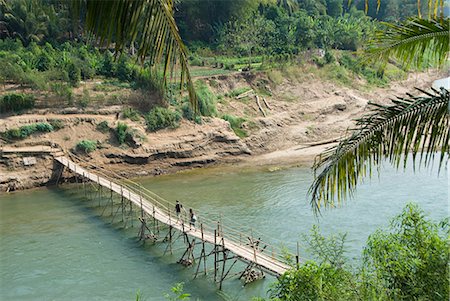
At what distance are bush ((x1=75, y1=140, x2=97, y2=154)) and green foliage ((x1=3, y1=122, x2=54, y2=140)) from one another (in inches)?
85.7

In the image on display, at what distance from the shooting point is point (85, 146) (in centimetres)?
3353

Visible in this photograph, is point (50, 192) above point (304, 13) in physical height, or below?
below

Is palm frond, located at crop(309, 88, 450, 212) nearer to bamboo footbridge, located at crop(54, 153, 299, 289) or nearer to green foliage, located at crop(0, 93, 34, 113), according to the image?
bamboo footbridge, located at crop(54, 153, 299, 289)

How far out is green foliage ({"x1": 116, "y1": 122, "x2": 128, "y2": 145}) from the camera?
34781 millimetres

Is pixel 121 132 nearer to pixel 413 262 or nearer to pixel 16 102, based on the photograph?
pixel 16 102

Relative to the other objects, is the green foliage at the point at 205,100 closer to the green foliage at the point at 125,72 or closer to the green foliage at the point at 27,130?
the green foliage at the point at 125,72

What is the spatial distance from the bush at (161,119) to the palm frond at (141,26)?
31412 millimetres

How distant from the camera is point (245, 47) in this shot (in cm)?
5312

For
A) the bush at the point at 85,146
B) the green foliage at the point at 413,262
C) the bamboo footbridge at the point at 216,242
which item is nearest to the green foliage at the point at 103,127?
the bush at the point at 85,146

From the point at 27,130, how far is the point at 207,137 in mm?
12104

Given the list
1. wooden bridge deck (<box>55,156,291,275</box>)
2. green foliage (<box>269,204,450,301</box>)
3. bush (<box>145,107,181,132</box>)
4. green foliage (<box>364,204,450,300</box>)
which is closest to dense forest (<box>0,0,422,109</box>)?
bush (<box>145,107,181,132</box>)

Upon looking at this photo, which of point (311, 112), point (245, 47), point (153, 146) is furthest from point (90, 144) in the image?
point (245, 47)

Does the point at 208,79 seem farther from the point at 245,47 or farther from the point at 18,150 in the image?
the point at 18,150

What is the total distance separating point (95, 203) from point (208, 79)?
1809 centimetres
